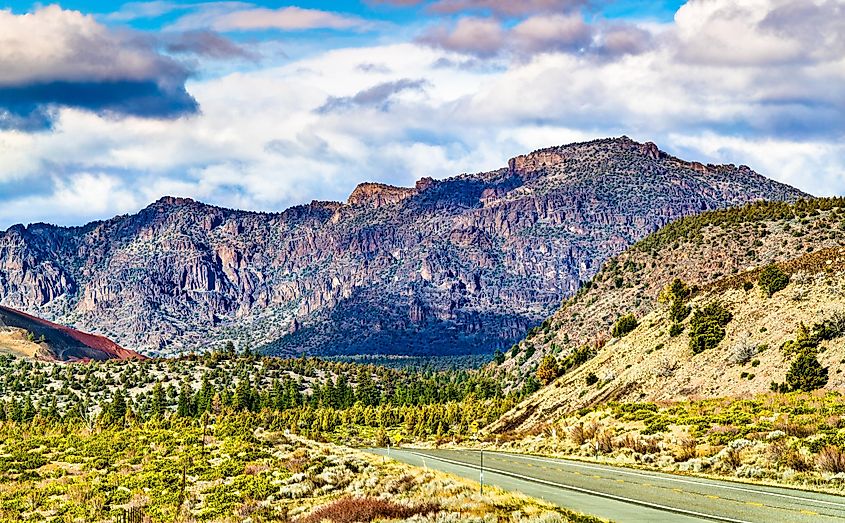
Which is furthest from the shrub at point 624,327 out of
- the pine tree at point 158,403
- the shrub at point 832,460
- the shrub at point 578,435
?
the pine tree at point 158,403

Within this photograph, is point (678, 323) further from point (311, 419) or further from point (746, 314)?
point (311, 419)

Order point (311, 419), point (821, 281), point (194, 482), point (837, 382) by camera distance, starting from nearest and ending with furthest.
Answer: point (194, 482) < point (837, 382) < point (821, 281) < point (311, 419)

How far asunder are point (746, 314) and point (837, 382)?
17863mm

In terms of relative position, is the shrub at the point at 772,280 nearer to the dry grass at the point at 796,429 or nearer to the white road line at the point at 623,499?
the dry grass at the point at 796,429

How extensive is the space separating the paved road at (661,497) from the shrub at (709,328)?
111ft

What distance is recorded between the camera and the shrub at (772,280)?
66125 millimetres

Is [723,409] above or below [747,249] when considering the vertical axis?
below

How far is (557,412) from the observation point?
74125 mm

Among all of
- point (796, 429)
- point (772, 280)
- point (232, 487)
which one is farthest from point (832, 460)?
point (772, 280)

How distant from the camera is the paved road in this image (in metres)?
19.8

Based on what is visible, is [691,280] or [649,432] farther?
[691,280]

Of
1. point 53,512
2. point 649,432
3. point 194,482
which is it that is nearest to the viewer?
point 53,512

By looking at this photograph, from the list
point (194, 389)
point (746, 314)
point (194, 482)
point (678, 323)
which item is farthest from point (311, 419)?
point (194, 482)

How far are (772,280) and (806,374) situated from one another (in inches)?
696
